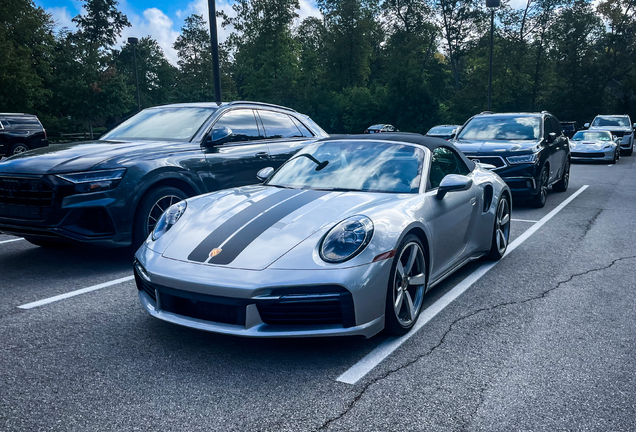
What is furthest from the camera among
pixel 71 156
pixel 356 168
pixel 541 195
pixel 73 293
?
pixel 541 195

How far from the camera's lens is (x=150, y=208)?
5.69 metres

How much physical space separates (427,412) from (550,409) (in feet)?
2.04

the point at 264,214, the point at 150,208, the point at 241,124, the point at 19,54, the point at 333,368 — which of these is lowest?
the point at 333,368

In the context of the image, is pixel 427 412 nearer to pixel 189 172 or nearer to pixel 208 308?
pixel 208 308

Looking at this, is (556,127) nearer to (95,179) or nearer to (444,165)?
(444,165)

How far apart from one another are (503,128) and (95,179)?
7.90 metres

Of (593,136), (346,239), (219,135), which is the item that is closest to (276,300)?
(346,239)

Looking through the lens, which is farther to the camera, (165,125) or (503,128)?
(503,128)

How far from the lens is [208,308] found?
3.24 metres

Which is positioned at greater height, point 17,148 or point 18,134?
point 18,134

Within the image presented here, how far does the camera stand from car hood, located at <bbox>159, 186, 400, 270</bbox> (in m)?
3.38

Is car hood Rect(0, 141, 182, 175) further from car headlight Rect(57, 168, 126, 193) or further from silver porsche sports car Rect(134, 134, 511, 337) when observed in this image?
silver porsche sports car Rect(134, 134, 511, 337)

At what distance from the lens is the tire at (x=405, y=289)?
139 inches

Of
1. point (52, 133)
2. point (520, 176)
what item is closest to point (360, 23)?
point (52, 133)
